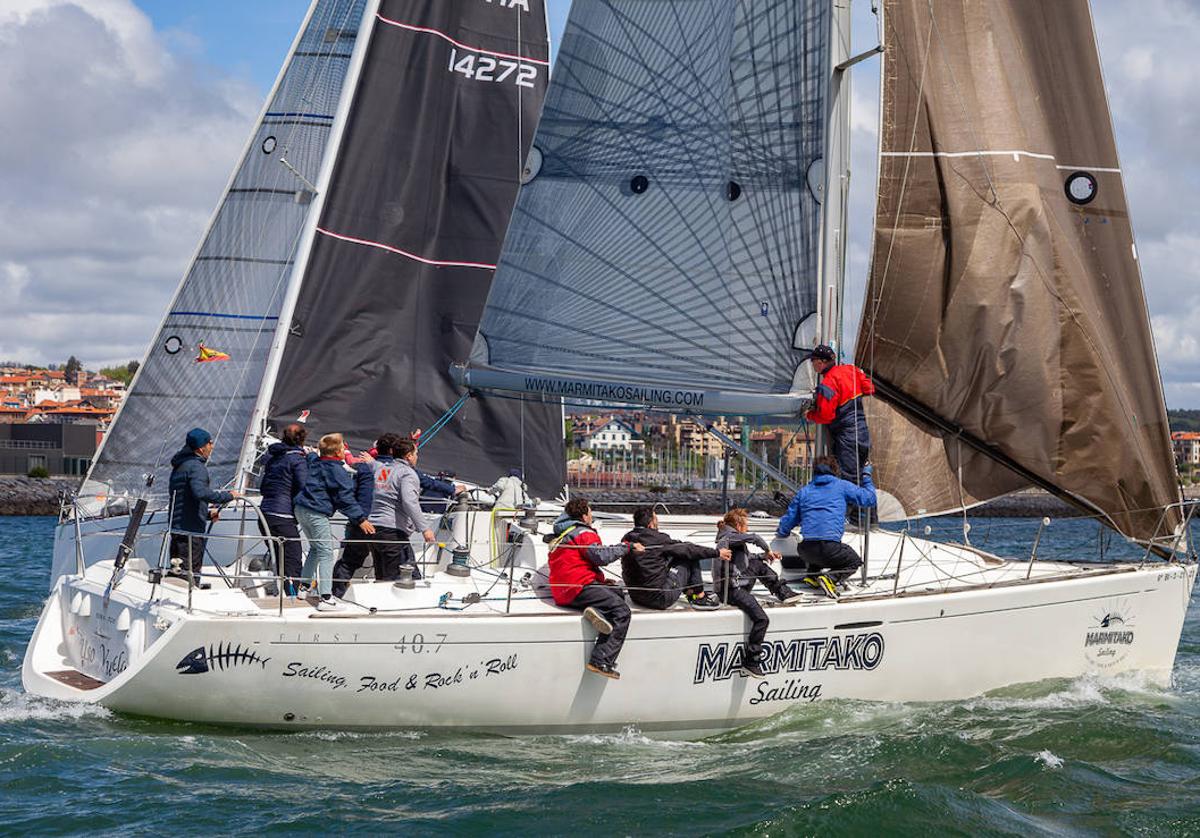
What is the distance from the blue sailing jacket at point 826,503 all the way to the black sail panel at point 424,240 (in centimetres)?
608

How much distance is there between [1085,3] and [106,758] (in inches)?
336

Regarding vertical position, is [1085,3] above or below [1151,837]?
above

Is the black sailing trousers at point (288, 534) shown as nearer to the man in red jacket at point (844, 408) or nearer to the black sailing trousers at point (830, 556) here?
the black sailing trousers at point (830, 556)

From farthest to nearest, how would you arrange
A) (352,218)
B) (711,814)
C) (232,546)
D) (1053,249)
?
1. (352,218)
2. (232,546)
3. (1053,249)
4. (711,814)

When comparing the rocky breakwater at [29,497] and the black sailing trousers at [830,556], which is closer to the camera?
the black sailing trousers at [830,556]

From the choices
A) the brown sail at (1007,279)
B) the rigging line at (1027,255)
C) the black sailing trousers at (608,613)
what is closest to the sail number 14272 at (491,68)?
the brown sail at (1007,279)

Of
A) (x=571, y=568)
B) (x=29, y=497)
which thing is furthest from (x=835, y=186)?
(x=29, y=497)

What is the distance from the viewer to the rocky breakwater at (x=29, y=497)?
50562 millimetres

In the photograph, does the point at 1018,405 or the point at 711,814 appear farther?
the point at 1018,405

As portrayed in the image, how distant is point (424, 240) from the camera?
15.2 metres

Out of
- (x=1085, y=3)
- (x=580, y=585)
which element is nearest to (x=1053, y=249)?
(x=1085, y=3)

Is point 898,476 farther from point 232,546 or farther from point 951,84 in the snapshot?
point 232,546

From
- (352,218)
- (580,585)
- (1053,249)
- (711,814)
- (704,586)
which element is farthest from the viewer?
(352,218)

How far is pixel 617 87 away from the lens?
11211 mm
